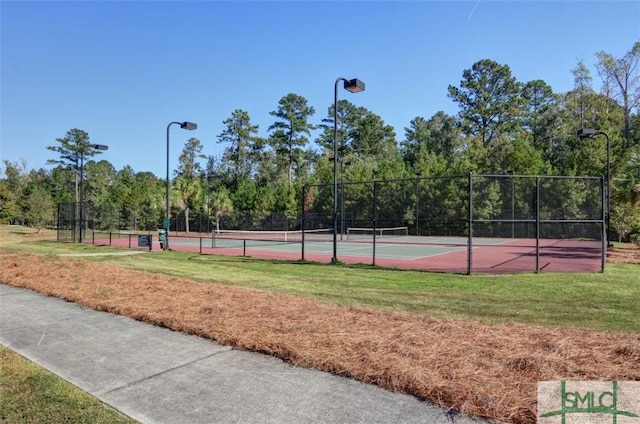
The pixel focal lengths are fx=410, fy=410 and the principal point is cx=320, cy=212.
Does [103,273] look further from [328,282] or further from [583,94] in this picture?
[583,94]

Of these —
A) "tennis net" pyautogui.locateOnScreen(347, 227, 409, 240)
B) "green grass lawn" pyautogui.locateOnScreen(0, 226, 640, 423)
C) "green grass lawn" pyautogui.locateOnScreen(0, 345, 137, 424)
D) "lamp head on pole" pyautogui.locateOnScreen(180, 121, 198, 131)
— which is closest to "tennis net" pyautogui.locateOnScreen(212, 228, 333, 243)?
"tennis net" pyautogui.locateOnScreen(347, 227, 409, 240)

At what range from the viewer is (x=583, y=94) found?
1779 inches

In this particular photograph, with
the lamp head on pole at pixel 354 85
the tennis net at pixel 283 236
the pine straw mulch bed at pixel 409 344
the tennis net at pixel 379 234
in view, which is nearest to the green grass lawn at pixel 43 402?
the pine straw mulch bed at pixel 409 344

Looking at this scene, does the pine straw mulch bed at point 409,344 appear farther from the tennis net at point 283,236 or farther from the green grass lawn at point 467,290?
the tennis net at point 283,236

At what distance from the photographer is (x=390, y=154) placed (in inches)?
2525

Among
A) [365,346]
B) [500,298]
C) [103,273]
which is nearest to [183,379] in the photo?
[365,346]

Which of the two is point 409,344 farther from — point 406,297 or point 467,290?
point 467,290

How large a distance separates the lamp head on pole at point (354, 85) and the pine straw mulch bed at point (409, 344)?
7491 mm

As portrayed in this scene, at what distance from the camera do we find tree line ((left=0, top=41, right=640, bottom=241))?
3441 cm

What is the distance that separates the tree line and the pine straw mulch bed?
16334 millimetres

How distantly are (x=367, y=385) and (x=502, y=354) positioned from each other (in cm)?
142

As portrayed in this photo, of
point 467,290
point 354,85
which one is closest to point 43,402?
point 467,290

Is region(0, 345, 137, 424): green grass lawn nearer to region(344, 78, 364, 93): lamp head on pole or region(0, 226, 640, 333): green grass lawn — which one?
region(0, 226, 640, 333): green grass lawn

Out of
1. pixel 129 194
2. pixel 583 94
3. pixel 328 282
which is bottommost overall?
pixel 328 282
